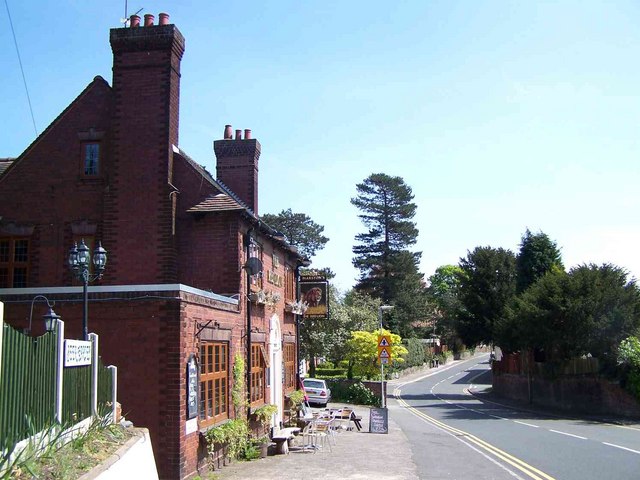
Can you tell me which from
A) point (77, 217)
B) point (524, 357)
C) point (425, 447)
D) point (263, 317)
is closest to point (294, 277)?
point (263, 317)

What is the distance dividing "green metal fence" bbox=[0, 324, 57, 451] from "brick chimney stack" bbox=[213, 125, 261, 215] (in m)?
13.9

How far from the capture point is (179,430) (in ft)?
39.0

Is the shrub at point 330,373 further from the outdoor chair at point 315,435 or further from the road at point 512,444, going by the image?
the outdoor chair at point 315,435

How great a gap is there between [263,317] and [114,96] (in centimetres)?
750

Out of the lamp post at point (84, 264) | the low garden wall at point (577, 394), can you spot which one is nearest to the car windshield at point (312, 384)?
the low garden wall at point (577, 394)

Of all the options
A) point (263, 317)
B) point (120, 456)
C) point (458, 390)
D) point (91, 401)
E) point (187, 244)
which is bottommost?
point (458, 390)

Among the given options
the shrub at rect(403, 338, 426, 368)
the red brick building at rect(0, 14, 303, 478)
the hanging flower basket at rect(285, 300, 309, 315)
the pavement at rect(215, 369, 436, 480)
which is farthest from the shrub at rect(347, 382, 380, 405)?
the shrub at rect(403, 338, 426, 368)

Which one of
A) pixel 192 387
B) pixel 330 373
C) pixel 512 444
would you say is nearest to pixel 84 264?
pixel 192 387

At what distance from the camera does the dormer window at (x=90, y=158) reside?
16.7 m

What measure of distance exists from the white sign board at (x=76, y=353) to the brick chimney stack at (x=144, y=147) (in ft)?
20.5

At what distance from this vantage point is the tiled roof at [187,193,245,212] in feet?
51.7

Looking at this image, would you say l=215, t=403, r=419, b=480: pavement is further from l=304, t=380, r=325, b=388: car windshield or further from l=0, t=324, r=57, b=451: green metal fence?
l=304, t=380, r=325, b=388: car windshield

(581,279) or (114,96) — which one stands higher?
(114,96)

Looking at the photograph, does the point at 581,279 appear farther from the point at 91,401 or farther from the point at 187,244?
the point at 91,401
